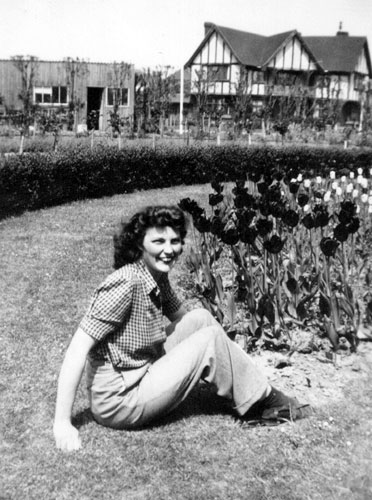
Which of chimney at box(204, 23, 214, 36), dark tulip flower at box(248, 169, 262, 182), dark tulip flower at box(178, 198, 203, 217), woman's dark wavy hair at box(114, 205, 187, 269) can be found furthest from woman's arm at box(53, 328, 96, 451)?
chimney at box(204, 23, 214, 36)

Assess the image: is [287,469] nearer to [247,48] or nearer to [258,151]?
[258,151]

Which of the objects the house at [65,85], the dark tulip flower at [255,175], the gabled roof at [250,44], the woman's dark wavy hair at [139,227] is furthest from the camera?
the gabled roof at [250,44]

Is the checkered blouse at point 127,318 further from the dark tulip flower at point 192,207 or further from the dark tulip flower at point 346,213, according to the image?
the dark tulip flower at point 192,207

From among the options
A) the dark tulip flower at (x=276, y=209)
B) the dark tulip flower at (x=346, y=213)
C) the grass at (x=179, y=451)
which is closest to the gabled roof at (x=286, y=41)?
the dark tulip flower at (x=276, y=209)

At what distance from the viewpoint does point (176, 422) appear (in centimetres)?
362

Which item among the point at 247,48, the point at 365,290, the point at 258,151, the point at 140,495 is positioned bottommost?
the point at 140,495

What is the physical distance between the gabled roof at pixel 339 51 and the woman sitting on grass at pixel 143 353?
2003 inches

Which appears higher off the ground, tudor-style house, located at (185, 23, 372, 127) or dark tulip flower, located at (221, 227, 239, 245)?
tudor-style house, located at (185, 23, 372, 127)

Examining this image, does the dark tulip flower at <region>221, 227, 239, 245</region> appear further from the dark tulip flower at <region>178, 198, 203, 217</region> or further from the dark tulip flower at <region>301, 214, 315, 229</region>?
the dark tulip flower at <region>178, 198, 203, 217</region>

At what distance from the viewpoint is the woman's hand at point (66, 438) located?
3.26 meters

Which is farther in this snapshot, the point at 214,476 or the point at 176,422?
the point at 176,422

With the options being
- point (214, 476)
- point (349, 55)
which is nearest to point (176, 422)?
point (214, 476)

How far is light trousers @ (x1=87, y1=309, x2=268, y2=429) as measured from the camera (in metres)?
3.29

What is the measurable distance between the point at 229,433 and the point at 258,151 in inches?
609
